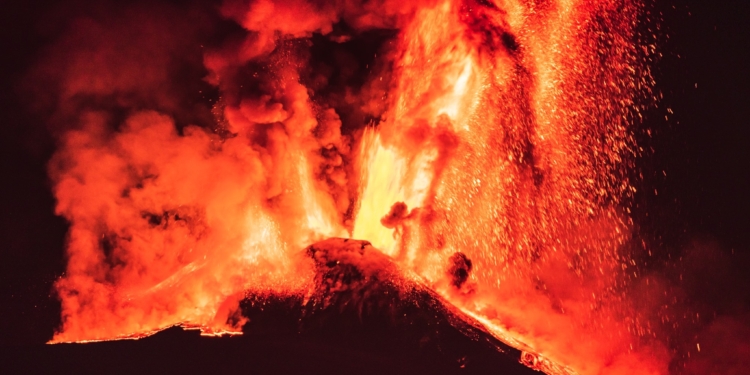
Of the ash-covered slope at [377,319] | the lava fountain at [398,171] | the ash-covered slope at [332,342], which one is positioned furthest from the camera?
the lava fountain at [398,171]

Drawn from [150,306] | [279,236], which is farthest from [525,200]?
[150,306]

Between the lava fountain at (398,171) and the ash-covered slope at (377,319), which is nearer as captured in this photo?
the ash-covered slope at (377,319)

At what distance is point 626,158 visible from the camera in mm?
14086

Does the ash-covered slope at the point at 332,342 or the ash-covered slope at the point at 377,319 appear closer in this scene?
the ash-covered slope at the point at 332,342

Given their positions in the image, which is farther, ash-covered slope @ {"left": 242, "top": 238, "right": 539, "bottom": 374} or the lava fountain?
the lava fountain

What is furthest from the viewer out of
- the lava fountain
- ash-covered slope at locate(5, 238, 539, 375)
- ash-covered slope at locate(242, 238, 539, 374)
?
the lava fountain

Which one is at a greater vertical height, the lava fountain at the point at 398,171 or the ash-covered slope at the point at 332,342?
the lava fountain at the point at 398,171

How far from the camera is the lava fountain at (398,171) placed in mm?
12031

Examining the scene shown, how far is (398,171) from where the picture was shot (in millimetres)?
13656

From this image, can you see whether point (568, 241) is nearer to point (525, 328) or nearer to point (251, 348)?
point (525, 328)

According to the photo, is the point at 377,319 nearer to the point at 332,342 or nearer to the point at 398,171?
the point at 332,342

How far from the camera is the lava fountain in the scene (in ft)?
39.5

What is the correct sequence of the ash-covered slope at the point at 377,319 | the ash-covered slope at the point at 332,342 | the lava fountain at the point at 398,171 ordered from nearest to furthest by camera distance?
the ash-covered slope at the point at 332,342, the ash-covered slope at the point at 377,319, the lava fountain at the point at 398,171

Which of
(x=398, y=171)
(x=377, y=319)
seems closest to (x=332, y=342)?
(x=377, y=319)
